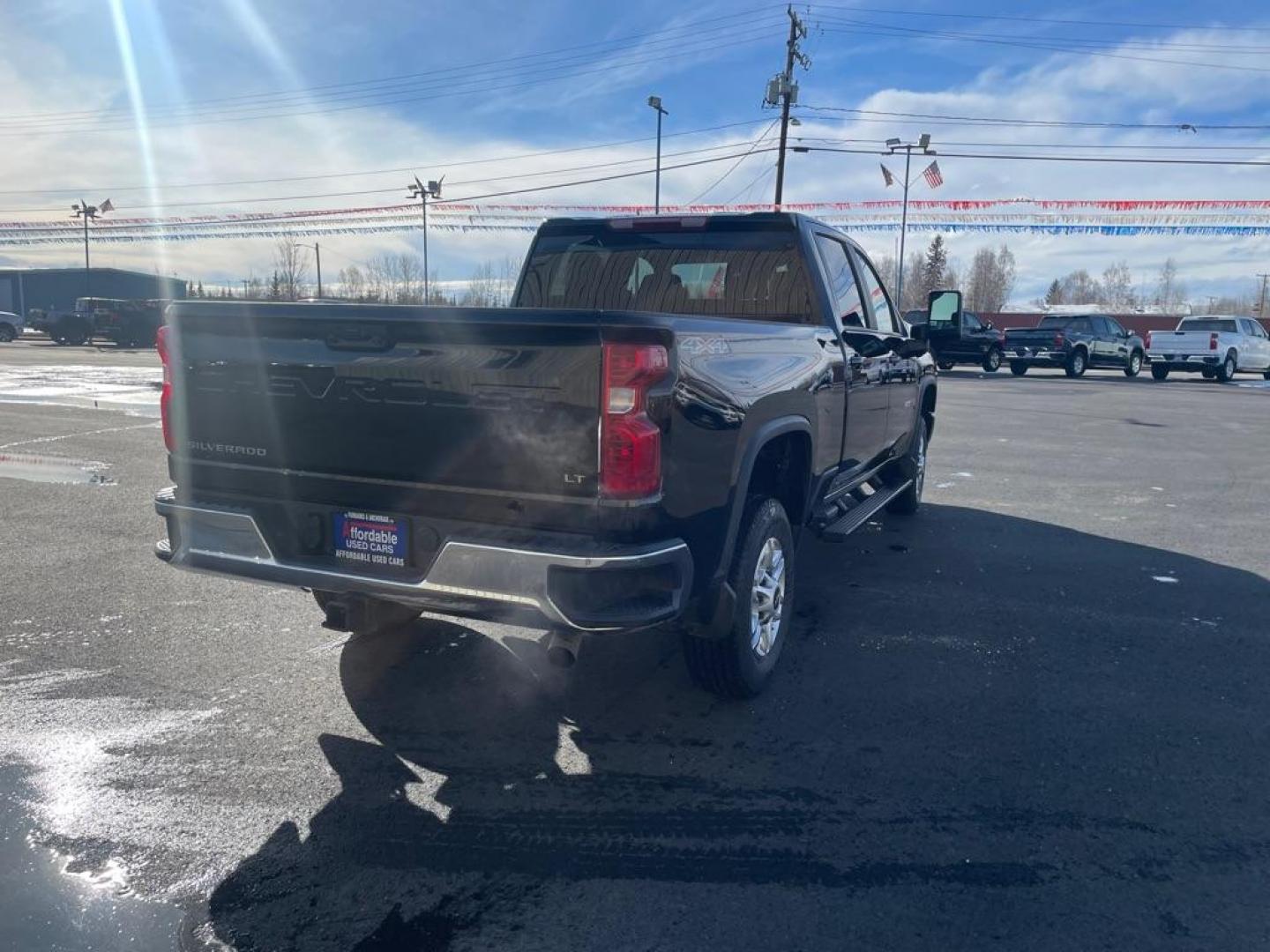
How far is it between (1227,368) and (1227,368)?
0.03m

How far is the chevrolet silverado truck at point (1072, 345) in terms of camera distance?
26.4 m

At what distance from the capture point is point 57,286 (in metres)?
67.1

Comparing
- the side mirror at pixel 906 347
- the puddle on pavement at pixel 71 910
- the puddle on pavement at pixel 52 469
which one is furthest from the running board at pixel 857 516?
the puddle on pavement at pixel 52 469

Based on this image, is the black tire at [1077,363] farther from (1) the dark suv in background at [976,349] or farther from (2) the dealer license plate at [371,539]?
(2) the dealer license plate at [371,539]

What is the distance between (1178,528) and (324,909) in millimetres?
7149

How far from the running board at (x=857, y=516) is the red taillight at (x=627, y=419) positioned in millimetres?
2185

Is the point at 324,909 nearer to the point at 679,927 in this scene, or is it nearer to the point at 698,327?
the point at 679,927

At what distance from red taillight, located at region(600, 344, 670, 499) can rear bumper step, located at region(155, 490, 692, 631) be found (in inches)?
9.0

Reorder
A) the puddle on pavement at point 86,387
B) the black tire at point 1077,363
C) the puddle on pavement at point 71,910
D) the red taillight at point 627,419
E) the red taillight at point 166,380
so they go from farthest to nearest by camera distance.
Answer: the black tire at point 1077,363, the puddle on pavement at point 86,387, the red taillight at point 166,380, the red taillight at point 627,419, the puddle on pavement at point 71,910

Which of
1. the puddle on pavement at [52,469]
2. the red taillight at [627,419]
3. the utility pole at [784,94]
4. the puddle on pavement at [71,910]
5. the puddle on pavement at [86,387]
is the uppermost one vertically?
the utility pole at [784,94]

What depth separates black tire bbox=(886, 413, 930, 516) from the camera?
7.36 metres

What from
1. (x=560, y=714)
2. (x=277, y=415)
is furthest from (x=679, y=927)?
(x=277, y=415)

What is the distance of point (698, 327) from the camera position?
3379mm

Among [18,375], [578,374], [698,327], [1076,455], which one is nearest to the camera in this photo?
[578,374]
